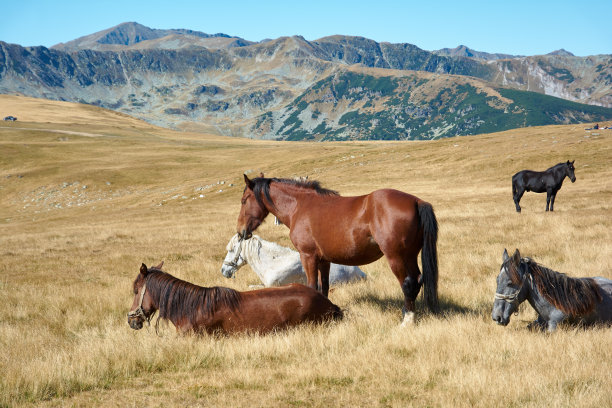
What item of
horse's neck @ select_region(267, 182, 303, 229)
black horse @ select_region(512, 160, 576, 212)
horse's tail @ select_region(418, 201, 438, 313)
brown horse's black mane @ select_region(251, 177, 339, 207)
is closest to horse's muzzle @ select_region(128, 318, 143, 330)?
horse's neck @ select_region(267, 182, 303, 229)

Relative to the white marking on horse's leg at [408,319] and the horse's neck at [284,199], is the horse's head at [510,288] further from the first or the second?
the horse's neck at [284,199]

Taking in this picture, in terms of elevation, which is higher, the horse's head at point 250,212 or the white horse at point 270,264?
the horse's head at point 250,212

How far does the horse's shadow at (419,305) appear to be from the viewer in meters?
8.07

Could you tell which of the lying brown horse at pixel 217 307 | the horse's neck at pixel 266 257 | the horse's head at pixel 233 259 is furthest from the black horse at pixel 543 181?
the lying brown horse at pixel 217 307

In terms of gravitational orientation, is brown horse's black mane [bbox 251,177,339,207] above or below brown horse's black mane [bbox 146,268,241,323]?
above

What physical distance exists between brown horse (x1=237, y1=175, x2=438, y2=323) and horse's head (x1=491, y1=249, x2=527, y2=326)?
1.41m

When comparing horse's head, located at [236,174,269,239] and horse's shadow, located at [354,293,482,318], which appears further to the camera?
horse's head, located at [236,174,269,239]

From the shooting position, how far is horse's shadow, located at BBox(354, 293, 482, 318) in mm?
8070

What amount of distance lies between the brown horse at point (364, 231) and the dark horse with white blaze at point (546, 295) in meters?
1.46

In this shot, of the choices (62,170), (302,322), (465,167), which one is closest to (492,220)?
(302,322)

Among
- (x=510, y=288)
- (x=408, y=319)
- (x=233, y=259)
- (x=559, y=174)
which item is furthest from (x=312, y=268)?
(x=559, y=174)

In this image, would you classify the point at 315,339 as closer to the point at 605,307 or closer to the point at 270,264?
the point at 605,307

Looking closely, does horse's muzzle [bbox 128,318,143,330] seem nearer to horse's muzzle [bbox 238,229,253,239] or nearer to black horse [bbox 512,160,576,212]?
horse's muzzle [bbox 238,229,253,239]

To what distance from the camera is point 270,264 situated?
10914 millimetres
